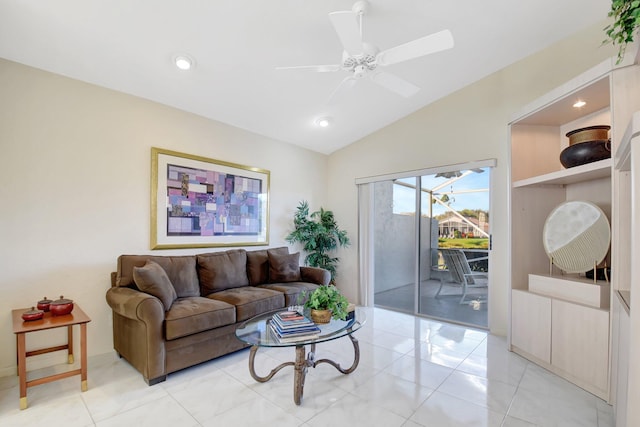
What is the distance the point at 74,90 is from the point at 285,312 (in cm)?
277

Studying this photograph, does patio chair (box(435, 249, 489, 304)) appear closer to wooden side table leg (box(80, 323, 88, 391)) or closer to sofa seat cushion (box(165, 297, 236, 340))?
sofa seat cushion (box(165, 297, 236, 340))

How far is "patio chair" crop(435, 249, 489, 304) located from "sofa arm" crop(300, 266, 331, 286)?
1638mm

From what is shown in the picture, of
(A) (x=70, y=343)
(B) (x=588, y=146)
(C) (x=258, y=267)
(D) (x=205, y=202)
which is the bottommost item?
(A) (x=70, y=343)

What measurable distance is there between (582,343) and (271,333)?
239cm

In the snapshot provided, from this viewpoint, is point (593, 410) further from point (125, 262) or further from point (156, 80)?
point (156, 80)

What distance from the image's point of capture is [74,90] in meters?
2.76

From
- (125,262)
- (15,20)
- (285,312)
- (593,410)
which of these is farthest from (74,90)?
(593,410)

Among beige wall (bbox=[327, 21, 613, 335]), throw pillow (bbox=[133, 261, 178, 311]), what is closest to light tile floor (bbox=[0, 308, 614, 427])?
throw pillow (bbox=[133, 261, 178, 311])

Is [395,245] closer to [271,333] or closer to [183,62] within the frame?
[271,333]

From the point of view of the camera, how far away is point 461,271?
4020mm

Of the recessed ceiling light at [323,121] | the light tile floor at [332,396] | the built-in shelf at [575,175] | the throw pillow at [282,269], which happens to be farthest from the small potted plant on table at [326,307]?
the recessed ceiling light at [323,121]

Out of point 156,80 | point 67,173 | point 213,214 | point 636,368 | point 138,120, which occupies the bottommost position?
point 636,368

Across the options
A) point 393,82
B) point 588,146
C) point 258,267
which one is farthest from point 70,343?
point 588,146

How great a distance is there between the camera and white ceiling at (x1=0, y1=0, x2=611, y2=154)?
223 centimetres
